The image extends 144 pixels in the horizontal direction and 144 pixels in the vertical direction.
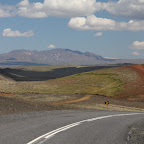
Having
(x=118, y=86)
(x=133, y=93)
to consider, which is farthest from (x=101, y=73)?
(x=133, y=93)

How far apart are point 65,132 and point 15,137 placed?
268 cm

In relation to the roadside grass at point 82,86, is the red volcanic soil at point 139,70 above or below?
above

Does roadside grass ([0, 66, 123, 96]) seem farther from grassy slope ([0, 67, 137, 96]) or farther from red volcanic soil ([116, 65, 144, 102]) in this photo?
red volcanic soil ([116, 65, 144, 102])

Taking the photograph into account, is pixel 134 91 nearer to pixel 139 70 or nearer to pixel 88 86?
pixel 88 86

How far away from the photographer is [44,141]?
11.0 metres

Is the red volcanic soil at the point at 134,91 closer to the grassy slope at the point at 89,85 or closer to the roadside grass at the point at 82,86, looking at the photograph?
the grassy slope at the point at 89,85

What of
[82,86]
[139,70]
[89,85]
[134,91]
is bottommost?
[134,91]

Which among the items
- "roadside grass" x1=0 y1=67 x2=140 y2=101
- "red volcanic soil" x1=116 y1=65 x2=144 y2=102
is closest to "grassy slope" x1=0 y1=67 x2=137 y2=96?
"roadside grass" x1=0 y1=67 x2=140 y2=101

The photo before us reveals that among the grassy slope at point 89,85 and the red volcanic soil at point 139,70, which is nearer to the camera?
the grassy slope at point 89,85

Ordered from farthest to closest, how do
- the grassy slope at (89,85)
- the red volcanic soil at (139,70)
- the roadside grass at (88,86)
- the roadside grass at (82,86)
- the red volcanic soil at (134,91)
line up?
the red volcanic soil at (139,70) < the grassy slope at (89,85) < the roadside grass at (82,86) < the roadside grass at (88,86) < the red volcanic soil at (134,91)

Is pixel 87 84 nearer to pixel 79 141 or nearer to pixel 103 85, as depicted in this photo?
pixel 103 85

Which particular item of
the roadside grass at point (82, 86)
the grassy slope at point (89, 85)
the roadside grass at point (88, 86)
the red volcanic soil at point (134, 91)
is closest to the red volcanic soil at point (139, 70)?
the roadside grass at point (88, 86)

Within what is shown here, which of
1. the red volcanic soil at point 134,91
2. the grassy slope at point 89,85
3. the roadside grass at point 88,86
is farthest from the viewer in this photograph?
the grassy slope at point 89,85

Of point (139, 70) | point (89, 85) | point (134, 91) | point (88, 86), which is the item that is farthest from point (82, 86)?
point (139, 70)
